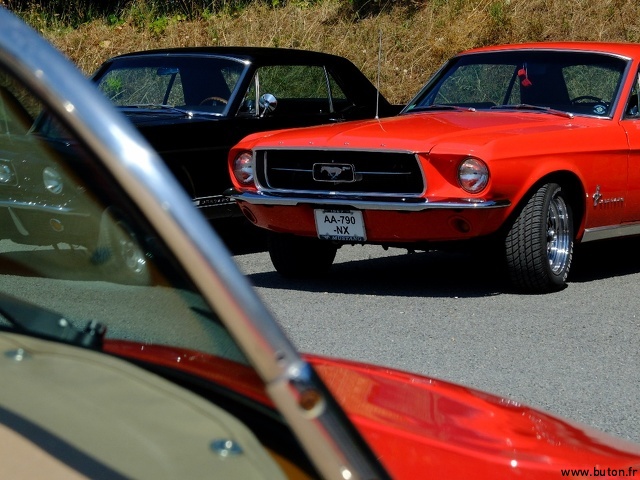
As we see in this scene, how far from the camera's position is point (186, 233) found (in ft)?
3.50

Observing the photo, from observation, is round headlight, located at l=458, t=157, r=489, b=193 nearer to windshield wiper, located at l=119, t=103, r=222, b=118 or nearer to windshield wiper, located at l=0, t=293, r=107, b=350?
windshield wiper, located at l=119, t=103, r=222, b=118

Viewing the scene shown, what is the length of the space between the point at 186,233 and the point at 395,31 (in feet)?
57.2

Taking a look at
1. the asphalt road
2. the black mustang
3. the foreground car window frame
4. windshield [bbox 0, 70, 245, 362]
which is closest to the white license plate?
the asphalt road

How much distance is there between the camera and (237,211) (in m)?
8.17

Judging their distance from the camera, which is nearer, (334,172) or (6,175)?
(6,175)

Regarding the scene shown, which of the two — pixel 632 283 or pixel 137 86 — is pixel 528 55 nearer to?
pixel 632 283

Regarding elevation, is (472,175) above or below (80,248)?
below

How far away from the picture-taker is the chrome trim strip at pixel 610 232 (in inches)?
265

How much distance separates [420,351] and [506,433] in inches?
133

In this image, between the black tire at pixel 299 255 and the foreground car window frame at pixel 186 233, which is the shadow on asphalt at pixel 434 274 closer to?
the black tire at pixel 299 255

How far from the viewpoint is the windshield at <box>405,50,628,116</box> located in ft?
23.4

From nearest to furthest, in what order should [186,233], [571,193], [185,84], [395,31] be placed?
[186,233] → [571,193] → [185,84] → [395,31]

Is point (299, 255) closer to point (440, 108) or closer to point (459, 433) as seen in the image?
point (440, 108)

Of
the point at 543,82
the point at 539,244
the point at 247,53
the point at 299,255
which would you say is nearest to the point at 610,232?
the point at 539,244
